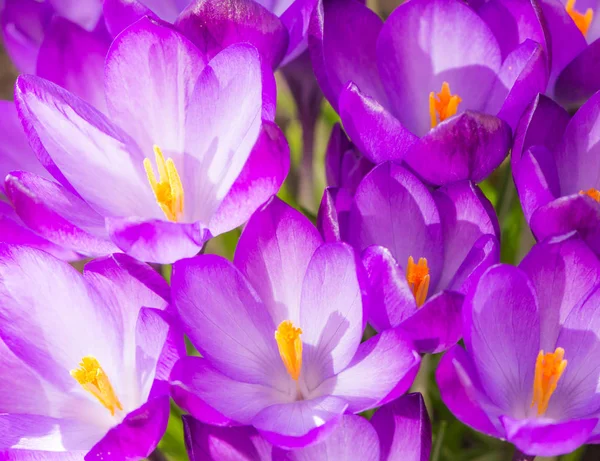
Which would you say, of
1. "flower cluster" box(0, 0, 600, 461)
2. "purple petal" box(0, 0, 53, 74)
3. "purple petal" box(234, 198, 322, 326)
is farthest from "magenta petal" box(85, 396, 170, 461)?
"purple petal" box(0, 0, 53, 74)

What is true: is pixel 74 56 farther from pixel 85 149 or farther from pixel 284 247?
pixel 284 247

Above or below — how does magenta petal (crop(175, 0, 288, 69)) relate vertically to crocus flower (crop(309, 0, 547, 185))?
above

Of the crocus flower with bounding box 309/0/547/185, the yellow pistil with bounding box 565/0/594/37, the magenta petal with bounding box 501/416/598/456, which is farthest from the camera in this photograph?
the yellow pistil with bounding box 565/0/594/37

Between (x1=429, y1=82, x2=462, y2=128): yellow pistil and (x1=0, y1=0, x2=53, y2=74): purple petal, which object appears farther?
(x1=0, y1=0, x2=53, y2=74): purple petal

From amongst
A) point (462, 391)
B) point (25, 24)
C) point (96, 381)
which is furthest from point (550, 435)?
point (25, 24)

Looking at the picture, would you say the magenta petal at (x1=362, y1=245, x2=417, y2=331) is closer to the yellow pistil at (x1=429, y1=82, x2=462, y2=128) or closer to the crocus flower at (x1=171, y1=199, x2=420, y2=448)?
the crocus flower at (x1=171, y1=199, x2=420, y2=448)

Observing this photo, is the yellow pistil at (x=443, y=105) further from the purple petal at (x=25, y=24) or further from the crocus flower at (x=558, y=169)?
the purple petal at (x=25, y=24)

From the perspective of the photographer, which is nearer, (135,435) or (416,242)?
(135,435)
